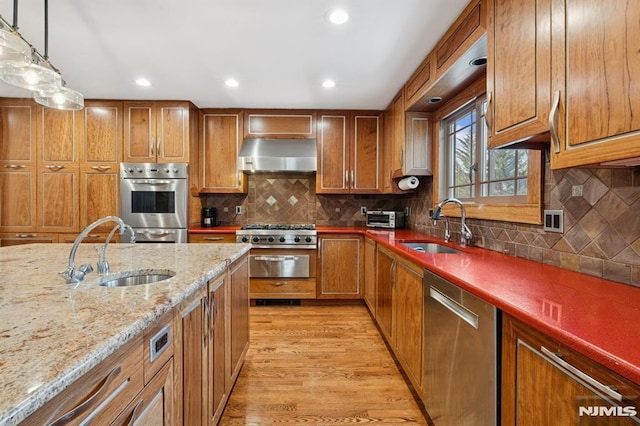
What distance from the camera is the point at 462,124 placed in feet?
8.39

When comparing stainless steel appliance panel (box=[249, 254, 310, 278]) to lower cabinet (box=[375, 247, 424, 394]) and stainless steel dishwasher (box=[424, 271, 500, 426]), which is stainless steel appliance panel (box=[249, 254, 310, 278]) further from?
stainless steel dishwasher (box=[424, 271, 500, 426])

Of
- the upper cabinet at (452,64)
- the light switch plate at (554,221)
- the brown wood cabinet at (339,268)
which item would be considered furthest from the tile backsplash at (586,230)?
the brown wood cabinet at (339,268)

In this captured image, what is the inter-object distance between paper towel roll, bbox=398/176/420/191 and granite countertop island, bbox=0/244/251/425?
7.24ft

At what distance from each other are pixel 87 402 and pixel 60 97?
197 cm

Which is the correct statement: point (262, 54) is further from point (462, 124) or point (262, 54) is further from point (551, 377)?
point (551, 377)

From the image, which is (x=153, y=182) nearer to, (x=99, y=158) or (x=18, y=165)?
(x=99, y=158)

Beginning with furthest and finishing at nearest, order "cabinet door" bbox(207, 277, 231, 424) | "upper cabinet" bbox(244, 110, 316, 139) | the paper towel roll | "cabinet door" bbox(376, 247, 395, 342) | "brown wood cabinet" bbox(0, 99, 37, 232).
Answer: "upper cabinet" bbox(244, 110, 316, 139)
"brown wood cabinet" bbox(0, 99, 37, 232)
the paper towel roll
"cabinet door" bbox(376, 247, 395, 342)
"cabinet door" bbox(207, 277, 231, 424)

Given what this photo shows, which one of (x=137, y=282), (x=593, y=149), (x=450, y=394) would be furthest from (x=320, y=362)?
(x=593, y=149)

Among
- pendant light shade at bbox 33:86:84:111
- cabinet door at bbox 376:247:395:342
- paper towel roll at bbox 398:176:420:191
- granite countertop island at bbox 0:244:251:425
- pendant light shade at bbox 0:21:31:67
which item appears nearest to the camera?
granite countertop island at bbox 0:244:251:425

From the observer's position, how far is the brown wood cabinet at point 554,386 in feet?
2.00

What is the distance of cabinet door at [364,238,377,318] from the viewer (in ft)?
9.36

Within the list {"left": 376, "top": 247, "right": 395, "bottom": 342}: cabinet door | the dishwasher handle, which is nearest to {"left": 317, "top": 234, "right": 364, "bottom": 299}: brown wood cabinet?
{"left": 376, "top": 247, "right": 395, "bottom": 342}: cabinet door

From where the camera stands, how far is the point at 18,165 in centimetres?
325

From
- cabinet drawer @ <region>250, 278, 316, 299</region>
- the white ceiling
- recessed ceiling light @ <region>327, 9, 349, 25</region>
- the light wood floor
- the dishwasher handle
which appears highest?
the white ceiling
